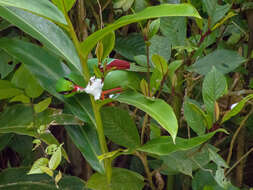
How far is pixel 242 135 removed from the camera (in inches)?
30.4

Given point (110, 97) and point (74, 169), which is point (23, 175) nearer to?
point (74, 169)

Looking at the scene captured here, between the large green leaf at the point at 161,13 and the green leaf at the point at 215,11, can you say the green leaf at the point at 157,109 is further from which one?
the green leaf at the point at 215,11

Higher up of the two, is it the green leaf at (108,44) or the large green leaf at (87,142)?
the green leaf at (108,44)

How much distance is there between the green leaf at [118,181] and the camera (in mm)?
618

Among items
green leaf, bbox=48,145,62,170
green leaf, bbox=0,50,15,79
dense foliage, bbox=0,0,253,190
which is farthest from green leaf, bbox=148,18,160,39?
green leaf, bbox=0,50,15,79

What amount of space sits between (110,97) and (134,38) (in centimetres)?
30

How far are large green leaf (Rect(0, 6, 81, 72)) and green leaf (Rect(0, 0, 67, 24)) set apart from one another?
0.33ft

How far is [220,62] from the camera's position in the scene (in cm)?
65

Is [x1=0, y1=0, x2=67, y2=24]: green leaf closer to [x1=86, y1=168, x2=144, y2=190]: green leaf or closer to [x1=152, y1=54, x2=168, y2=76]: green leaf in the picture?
[x1=152, y1=54, x2=168, y2=76]: green leaf

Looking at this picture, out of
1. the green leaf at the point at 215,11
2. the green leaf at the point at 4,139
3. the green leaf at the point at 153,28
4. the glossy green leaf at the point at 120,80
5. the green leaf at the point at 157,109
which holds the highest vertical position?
the green leaf at the point at 153,28

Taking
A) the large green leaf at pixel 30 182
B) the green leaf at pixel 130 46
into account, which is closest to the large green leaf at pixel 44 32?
the green leaf at pixel 130 46

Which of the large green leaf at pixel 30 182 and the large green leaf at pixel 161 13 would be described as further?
the large green leaf at pixel 30 182

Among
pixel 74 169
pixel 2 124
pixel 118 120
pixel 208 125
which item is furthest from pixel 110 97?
pixel 74 169

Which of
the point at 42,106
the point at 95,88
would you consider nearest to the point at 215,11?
the point at 95,88
